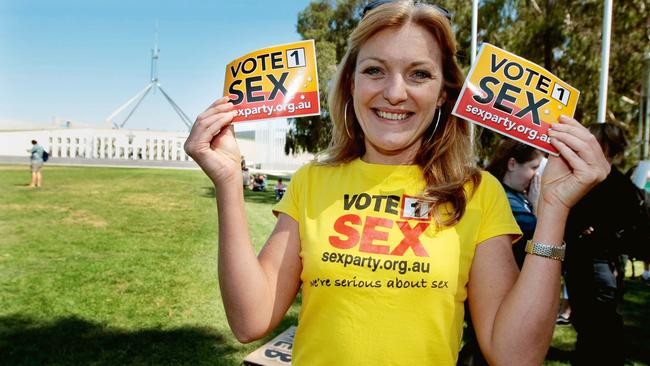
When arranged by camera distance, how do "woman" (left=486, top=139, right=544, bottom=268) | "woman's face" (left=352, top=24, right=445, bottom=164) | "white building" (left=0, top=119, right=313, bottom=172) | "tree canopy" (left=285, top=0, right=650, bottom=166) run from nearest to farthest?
"woman's face" (left=352, top=24, right=445, bottom=164), "woman" (left=486, top=139, right=544, bottom=268), "tree canopy" (left=285, top=0, right=650, bottom=166), "white building" (left=0, top=119, right=313, bottom=172)

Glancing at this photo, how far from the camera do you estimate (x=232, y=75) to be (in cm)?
179

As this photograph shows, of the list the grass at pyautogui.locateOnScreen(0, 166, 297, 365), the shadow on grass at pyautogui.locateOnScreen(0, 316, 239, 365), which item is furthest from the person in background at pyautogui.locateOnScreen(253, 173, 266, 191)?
the shadow on grass at pyautogui.locateOnScreen(0, 316, 239, 365)

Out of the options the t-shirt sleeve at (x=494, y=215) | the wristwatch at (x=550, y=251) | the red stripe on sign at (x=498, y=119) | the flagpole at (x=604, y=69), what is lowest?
the wristwatch at (x=550, y=251)

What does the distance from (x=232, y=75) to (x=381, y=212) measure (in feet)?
2.36

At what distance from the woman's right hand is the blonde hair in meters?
0.32

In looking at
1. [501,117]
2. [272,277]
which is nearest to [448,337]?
[272,277]

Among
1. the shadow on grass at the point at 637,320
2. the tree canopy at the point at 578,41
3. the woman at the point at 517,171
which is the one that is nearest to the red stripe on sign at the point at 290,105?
the woman at the point at 517,171

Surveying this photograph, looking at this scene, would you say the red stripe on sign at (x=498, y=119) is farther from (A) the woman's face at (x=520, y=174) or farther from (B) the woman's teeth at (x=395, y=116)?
(A) the woman's face at (x=520, y=174)

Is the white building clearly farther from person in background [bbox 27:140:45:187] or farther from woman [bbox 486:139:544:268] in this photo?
woman [bbox 486:139:544:268]

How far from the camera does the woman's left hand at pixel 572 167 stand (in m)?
1.35

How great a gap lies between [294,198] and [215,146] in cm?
30

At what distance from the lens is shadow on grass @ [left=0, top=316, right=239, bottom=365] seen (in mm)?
4281

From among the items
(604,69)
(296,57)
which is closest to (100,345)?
(296,57)

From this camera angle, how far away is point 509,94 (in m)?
1.61
